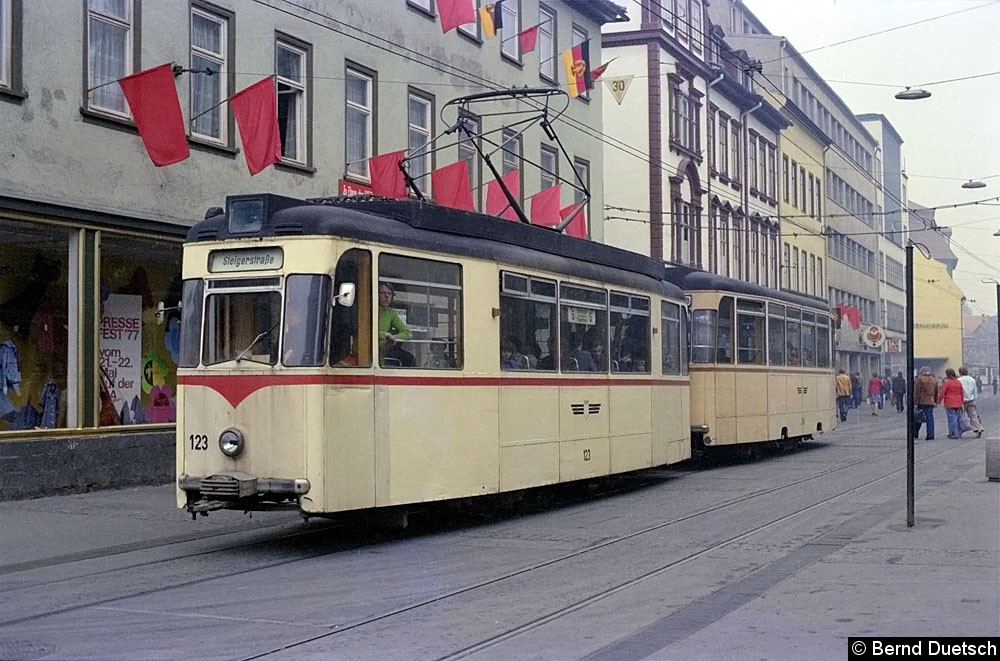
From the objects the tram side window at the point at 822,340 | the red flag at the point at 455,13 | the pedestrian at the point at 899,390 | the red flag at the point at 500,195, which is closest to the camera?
the red flag at the point at 455,13

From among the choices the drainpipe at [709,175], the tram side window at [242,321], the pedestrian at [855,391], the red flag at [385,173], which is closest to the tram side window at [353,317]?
the tram side window at [242,321]

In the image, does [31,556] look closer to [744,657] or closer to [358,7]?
[744,657]

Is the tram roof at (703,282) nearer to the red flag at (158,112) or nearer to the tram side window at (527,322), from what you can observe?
the tram side window at (527,322)

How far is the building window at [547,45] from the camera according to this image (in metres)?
31.3

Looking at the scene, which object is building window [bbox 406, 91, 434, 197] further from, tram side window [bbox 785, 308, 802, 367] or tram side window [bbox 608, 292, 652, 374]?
tram side window [bbox 608, 292, 652, 374]

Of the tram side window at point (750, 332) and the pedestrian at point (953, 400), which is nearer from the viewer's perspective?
the tram side window at point (750, 332)

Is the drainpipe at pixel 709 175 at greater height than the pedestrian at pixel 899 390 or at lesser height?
greater

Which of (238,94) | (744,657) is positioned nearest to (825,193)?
(238,94)

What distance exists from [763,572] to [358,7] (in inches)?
629

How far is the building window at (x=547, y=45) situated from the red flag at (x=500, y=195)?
11.0 ft

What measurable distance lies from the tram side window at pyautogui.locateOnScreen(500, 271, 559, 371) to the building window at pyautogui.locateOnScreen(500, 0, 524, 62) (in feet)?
50.7

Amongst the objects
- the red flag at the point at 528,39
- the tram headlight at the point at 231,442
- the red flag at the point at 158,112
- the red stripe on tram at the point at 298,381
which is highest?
the red flag at the point at 528,39

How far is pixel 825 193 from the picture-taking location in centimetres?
6744

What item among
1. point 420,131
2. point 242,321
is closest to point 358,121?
point 420,131
